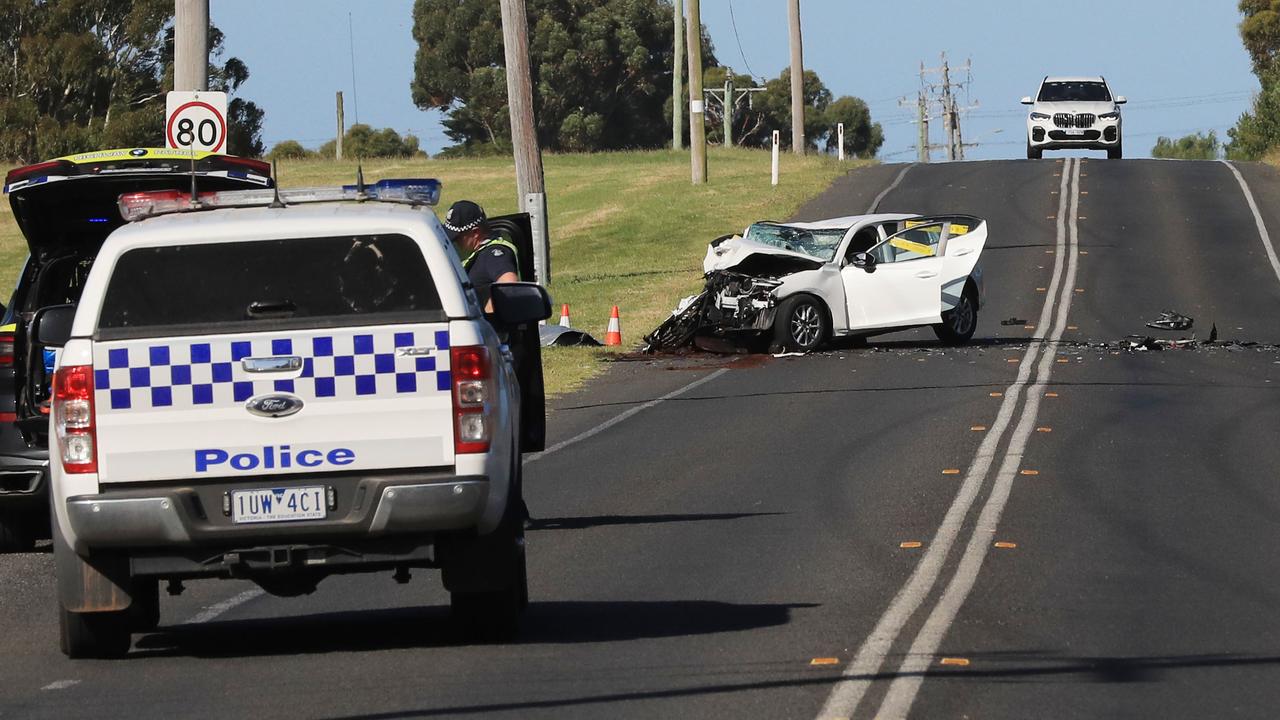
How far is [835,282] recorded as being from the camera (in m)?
23.8

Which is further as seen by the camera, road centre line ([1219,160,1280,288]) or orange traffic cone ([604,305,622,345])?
road centre line ([1219,160,1280,288])

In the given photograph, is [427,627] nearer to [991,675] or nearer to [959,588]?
[959,588]

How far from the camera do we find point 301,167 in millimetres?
66000

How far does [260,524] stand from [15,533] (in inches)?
175

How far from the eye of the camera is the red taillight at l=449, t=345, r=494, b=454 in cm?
→ 773

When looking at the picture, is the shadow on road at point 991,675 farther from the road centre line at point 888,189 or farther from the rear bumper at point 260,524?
the road centre line at point 888,189

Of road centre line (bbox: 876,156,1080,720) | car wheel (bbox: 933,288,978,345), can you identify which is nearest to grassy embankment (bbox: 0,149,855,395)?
→ car wheel (bbox: 933,288,978,345)

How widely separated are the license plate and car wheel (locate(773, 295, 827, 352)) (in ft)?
53.4

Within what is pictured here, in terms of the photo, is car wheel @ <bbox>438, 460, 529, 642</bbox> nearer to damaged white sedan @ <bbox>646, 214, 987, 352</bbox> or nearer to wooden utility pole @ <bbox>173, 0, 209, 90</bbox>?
wooden utility pole @ <bbox>173, 0, 209, 90</bbox>

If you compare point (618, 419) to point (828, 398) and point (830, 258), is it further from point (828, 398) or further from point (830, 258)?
point (830, 258)

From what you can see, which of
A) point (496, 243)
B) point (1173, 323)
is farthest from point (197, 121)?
point (1173, 323)

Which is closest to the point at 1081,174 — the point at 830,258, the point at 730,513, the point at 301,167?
the point at 830,258

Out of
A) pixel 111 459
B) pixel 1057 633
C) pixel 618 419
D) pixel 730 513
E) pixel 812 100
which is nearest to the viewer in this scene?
pixel 111 459

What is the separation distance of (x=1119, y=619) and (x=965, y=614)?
0.65 meters
